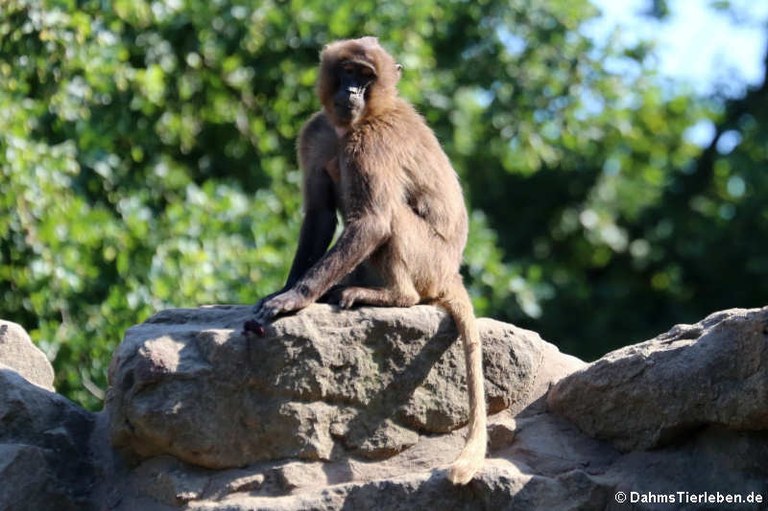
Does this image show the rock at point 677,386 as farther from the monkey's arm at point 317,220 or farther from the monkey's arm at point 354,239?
the monkey's arm at point 317,220

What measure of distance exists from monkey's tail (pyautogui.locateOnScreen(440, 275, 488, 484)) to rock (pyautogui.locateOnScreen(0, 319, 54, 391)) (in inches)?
76.1

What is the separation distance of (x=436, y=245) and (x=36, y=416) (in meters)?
2.04

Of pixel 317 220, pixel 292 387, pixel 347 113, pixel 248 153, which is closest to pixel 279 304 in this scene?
pixel 292 387

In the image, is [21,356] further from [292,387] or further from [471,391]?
[471,391]

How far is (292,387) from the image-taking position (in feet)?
18.4

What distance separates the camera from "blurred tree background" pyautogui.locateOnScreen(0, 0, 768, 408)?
341 inches

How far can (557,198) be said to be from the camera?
688 inches

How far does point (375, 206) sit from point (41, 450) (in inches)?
73.8

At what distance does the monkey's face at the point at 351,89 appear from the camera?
6590mm

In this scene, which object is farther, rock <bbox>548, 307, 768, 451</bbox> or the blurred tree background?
the blurred tree background

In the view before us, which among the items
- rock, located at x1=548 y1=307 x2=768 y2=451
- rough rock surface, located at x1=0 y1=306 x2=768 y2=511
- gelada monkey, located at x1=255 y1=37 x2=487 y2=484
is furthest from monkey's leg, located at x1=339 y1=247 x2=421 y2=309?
rock, located at x1=548 y1=307 x2=768 y2=451

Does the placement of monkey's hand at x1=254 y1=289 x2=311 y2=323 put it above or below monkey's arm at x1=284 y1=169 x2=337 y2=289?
below

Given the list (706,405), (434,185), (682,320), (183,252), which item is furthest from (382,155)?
(682,320)

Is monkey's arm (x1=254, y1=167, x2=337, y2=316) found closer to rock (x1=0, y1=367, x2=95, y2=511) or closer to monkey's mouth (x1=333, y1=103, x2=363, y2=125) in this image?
monkey's mouth (x1=333, y1=103, x2=363, y2=125)
